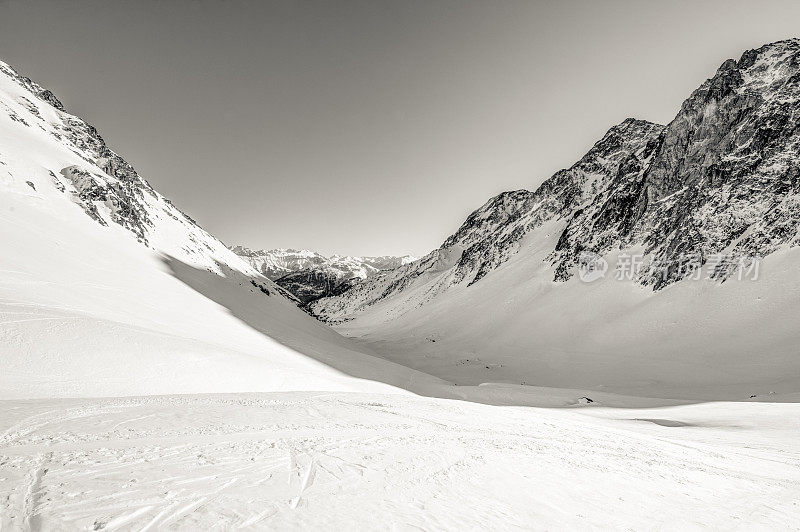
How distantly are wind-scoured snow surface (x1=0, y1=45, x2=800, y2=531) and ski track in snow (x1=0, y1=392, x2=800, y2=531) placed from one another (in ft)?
0.15

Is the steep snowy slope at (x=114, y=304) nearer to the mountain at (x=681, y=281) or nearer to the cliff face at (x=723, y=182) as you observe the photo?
the mountain at (x=681, y=281)

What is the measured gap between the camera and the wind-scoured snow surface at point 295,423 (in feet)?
17.3

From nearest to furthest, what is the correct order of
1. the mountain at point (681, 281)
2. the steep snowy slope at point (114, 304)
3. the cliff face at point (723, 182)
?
the steep snowy slope at point (114, 304), the mountain at point (681, 281), the cliff face at point (723, 182)

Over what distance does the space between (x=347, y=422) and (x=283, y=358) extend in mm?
16739

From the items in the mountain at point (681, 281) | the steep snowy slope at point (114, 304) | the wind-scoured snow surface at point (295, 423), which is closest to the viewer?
the wind-scoured snow surface at point (295, 423)

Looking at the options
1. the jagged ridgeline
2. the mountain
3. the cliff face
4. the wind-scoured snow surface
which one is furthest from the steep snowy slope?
the jagged ridgeline

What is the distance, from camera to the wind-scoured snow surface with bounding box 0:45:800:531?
527cm

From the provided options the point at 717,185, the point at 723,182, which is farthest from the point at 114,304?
the point at 723,182

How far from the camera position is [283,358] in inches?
1033

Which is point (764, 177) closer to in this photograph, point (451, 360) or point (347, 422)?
point (451, 360)

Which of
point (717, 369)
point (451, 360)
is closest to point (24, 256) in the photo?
point (451, 360)

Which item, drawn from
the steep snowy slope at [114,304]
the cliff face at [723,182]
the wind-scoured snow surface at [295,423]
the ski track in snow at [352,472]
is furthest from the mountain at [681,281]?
the ski track in snow at [352,472]

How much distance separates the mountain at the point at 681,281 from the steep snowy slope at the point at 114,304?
22.5 meters

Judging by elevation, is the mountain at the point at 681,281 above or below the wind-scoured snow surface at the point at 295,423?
above
